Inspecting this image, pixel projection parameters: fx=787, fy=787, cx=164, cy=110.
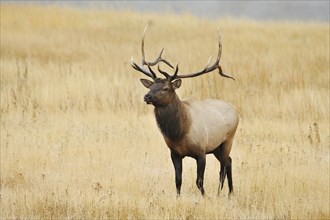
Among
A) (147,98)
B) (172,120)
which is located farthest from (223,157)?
(147,98)

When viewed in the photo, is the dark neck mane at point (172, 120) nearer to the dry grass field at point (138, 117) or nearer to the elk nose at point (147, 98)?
the elk nose at point (147, 98)

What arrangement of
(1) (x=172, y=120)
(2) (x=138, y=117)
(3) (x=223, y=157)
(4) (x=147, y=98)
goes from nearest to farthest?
1. (4) (x=147, y=98)
2. (1) (x=172, y=120)
3. (3) (x=223, y=157)
4. (2) (x=138, y=117)

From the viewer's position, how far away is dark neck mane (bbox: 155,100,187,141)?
7.16m

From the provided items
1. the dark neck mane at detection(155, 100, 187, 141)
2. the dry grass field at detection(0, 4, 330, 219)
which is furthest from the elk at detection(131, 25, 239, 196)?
the dry grass field at detection(0, 4, 330, 219)

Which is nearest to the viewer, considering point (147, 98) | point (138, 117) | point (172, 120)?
point (147, 98)

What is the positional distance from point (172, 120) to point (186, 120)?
0.19 metres

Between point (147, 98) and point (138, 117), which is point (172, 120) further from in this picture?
point (138, 117)

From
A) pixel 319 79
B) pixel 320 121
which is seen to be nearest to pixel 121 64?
pixel 319 79

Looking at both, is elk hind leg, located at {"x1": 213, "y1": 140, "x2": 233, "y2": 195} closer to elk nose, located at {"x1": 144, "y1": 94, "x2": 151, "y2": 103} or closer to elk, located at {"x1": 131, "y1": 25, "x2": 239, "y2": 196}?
elk, located at {"x1": 131, "y1": 25, "x2": 239, "y2": 196}

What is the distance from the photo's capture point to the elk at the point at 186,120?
7061 millimetres

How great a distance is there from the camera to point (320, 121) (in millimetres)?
12469

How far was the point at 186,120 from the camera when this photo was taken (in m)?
7.30

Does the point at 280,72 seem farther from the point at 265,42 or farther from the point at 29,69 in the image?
the point at 29,69

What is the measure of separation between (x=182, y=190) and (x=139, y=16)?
14141mm
